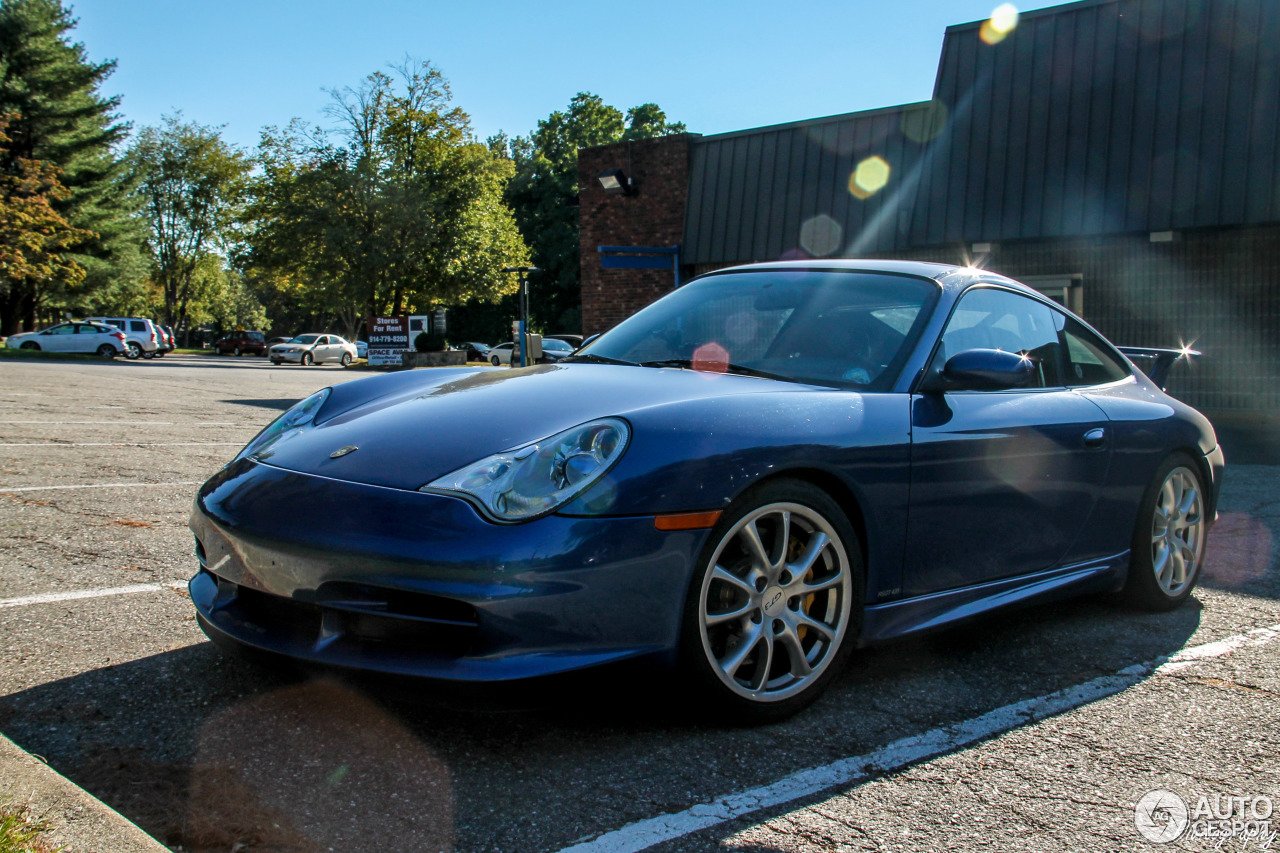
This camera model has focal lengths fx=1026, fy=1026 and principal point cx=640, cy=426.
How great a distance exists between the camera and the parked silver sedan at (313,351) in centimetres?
4622

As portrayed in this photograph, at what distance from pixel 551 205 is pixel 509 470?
60.9 metres

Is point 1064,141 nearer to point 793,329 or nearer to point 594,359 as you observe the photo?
point 793,329

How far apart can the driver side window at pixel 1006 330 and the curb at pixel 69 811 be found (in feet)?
8.53

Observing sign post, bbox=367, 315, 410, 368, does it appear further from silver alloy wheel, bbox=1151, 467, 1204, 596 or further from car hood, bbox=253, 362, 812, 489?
car hood, bbox=253, 362, 812, 489

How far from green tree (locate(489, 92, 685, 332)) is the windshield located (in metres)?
54.0

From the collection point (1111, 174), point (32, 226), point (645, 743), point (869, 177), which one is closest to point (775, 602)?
point (645, 743)

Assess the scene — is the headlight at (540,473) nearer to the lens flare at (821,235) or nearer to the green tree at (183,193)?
the lens flare at (821,235)

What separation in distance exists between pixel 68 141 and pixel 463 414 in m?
50.6

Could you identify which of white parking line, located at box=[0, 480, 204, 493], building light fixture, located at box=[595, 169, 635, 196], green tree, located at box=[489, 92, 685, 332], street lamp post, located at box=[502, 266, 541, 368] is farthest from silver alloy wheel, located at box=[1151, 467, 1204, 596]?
green tree, located at box=[489, 92, 685, 332]

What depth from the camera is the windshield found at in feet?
10.9

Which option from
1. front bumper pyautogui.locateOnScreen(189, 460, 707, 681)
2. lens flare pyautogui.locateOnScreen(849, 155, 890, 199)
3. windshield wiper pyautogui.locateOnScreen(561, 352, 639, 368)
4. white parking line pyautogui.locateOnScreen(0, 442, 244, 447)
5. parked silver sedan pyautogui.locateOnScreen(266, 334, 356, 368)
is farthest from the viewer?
parked silver sedan pyautogui.locateOnScreen(266, 334, 356, 368)

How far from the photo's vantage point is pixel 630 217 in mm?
20297

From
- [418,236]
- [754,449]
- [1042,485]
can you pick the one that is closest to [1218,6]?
[1042,485]

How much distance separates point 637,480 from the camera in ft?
8.18
